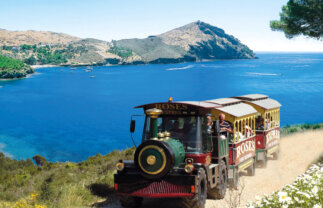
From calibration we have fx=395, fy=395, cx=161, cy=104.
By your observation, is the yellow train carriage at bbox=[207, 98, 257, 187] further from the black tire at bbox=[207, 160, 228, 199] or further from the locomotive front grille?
the locomotive front grille

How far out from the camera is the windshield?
1017 cm

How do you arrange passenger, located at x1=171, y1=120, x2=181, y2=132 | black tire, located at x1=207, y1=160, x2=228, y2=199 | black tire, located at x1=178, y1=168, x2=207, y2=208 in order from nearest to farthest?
black tire, located at x1=178, y1=168, x2=207, y2=208
passenger, located at x1=171, y1=120, x2=181, y2=132
black tire, located at x1=207, y1=160, x2=228, y2=199

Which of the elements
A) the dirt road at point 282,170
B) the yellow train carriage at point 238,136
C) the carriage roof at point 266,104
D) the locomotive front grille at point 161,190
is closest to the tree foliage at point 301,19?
the dirt road at point 282,170

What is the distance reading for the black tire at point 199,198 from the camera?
30.9ft

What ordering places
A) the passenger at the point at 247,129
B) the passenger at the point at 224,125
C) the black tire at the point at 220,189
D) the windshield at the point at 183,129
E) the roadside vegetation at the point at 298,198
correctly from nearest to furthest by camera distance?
the roadside vegetation at the point at 298,198
the windshield at the point at 183,129
the black tire at the point at 220,189
the passenger at the point at 224,125
the passenger at the point at 247,129


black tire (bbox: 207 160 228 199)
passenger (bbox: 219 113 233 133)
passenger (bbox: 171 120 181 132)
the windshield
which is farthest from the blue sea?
passenger (bbox: 171 120 181 132)

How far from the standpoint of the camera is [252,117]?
1603 centimetres

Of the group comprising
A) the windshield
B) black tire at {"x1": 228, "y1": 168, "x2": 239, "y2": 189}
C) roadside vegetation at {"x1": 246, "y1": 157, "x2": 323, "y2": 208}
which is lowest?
black tire at {"x1": 228, "y1": 168, "x2": 239, "y2": 189}

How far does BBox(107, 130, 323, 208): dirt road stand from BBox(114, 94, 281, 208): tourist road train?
0.51 meters

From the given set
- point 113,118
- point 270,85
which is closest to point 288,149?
point 113,118

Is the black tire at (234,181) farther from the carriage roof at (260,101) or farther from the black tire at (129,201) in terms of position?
the carriage roof at (260,101)

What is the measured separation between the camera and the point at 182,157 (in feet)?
32.3

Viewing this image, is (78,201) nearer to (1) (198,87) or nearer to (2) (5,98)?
(2) (5,98)

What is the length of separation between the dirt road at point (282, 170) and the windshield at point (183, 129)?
161 centimetres
